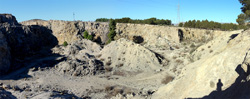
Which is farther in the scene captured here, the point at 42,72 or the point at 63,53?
the point at 63,53

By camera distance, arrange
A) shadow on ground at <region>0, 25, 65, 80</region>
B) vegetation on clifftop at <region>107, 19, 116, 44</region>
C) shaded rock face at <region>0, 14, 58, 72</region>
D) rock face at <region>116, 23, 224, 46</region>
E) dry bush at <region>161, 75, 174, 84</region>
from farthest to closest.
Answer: vegetation on clifftop at <region>107, 19, 116, 44</region> → rock face at <region>116, 23, 224, 46</region> → shaded rock face at <region>0, 14, 58, 72</region> → shadow on ground at <region>0, 25, 65, 80</region> → dry bush at <region>161, 75, 174, 84</region>

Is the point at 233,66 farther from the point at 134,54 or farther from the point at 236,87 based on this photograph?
the point at 134,54

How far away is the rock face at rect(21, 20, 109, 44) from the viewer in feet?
152

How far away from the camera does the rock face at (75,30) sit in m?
46.5

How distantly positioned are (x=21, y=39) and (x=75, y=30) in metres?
13.5

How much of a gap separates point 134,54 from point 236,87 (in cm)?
1867

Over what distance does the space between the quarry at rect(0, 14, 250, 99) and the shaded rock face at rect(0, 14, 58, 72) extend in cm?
15

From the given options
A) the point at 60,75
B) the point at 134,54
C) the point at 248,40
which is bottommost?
the point at 60,75

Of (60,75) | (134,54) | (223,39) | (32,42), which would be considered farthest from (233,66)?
(32,42)

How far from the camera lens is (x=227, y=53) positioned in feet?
40.4

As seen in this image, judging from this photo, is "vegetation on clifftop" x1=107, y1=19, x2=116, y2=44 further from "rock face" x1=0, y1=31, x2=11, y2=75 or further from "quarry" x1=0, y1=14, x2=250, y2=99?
"rock face" x1=0, y1=31, x2=11, y2=75

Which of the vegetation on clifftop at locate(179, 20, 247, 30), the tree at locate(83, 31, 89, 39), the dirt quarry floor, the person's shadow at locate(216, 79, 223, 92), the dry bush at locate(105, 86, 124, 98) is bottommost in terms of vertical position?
the dry bush at locate(105, 86, 124, 98)

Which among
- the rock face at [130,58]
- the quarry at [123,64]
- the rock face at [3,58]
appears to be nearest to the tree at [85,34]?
the quarry at [123,64]

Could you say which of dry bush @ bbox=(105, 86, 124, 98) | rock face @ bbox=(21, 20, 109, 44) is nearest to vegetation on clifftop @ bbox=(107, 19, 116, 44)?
rock face @ bbox=(21, 20, 109, 44)
